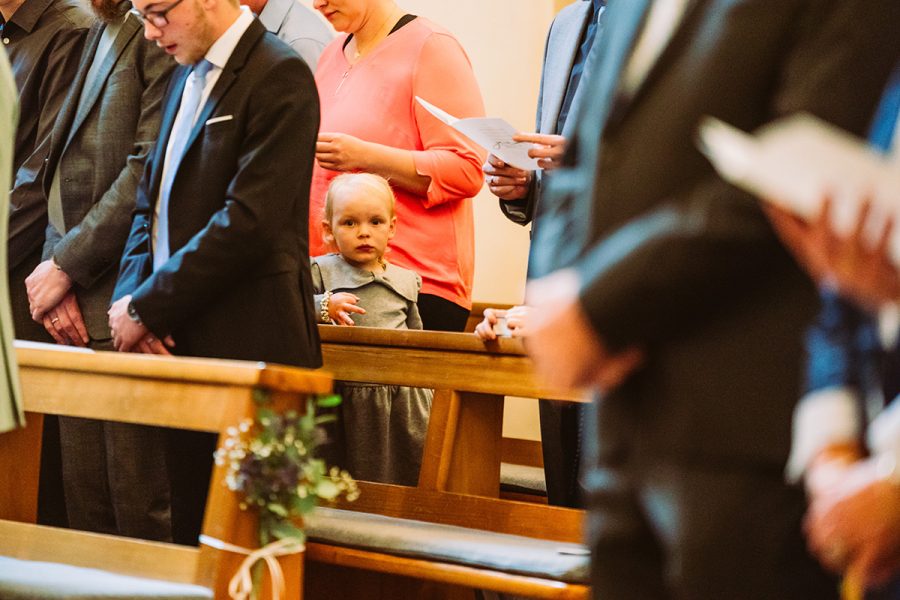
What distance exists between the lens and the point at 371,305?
3.73 meters

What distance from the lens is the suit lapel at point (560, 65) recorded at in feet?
10.6

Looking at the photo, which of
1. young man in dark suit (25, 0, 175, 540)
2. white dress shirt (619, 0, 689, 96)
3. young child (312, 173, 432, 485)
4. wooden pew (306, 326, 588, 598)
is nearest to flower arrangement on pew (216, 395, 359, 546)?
wooden pew (306, 326, 588, 598)

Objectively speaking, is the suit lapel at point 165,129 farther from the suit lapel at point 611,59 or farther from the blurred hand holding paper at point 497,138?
the suit lapel at point 611,59

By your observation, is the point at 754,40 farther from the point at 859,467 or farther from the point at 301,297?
the point at 301,297

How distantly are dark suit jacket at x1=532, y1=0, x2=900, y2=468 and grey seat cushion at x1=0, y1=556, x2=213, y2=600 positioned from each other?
121cm

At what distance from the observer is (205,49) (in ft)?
9.53

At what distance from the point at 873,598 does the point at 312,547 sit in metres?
1.79

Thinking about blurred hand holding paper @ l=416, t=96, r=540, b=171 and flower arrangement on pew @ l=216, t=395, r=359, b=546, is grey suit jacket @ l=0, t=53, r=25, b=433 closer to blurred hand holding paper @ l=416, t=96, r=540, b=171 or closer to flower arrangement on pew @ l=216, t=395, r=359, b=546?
flower arrangement on pew @ l=216, t=395, r=359, b=546

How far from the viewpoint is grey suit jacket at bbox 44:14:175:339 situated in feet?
11.0

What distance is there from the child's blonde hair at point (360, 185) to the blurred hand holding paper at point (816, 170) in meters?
2.59

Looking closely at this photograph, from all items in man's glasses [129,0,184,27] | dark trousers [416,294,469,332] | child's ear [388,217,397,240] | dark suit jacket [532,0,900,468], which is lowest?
dark trousers [416,294,469,332]

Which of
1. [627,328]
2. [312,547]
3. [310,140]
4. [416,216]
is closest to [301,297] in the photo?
[310,140]

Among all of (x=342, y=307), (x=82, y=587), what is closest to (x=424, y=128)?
(x=342, y=307)

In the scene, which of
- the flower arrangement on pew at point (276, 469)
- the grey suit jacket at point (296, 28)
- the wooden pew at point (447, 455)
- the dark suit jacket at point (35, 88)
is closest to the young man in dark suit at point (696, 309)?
the flower arrangement on pew at point (276, 469)
